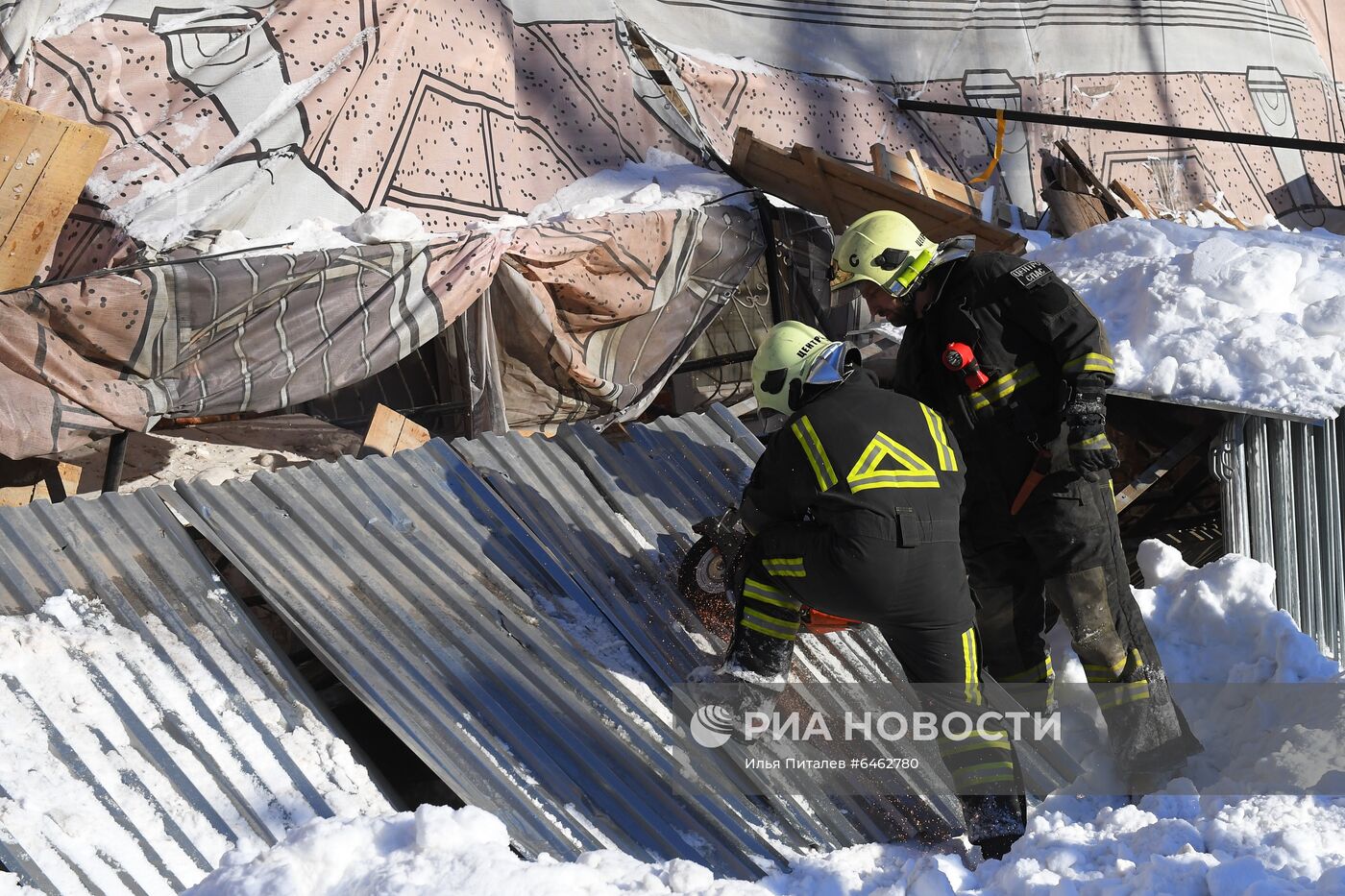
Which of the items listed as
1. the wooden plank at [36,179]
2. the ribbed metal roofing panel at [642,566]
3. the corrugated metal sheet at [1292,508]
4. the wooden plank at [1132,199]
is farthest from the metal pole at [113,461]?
the wooden plank at [1132,199]

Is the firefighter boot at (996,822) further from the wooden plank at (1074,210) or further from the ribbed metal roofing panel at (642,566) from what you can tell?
the wooden plank at (1074,210)

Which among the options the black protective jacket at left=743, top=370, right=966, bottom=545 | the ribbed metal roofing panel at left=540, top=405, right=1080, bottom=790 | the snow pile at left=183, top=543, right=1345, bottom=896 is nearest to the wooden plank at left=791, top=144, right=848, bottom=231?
the ribbed metal roofing panel at left=540, top=405, right=1080, bottom=790

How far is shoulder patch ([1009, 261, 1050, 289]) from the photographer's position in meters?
4.20

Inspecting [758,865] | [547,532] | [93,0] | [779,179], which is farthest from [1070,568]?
[93,0]

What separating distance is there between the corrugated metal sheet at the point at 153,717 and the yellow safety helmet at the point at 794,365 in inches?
65.7

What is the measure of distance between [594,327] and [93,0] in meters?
3.07

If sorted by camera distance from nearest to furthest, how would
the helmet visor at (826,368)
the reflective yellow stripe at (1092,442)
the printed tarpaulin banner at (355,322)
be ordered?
1. the helmet visor at (826,368)
2. the reflective yellow stripe at (1092,442)
3. the printed tarpaulin banner at (355,322)

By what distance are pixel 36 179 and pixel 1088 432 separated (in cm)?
453

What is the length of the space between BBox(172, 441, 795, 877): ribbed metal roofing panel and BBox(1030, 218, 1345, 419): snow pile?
308 centimetres

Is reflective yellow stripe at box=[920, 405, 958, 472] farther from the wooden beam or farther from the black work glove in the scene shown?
the wooden beam

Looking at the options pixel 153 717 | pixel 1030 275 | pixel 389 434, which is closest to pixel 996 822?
pixel 1030 275

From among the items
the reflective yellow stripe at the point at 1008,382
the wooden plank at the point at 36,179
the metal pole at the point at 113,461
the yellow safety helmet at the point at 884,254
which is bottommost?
the metal pole at the point at 113,461

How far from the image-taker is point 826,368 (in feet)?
12.1

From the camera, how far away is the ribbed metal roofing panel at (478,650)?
11.4 ft
